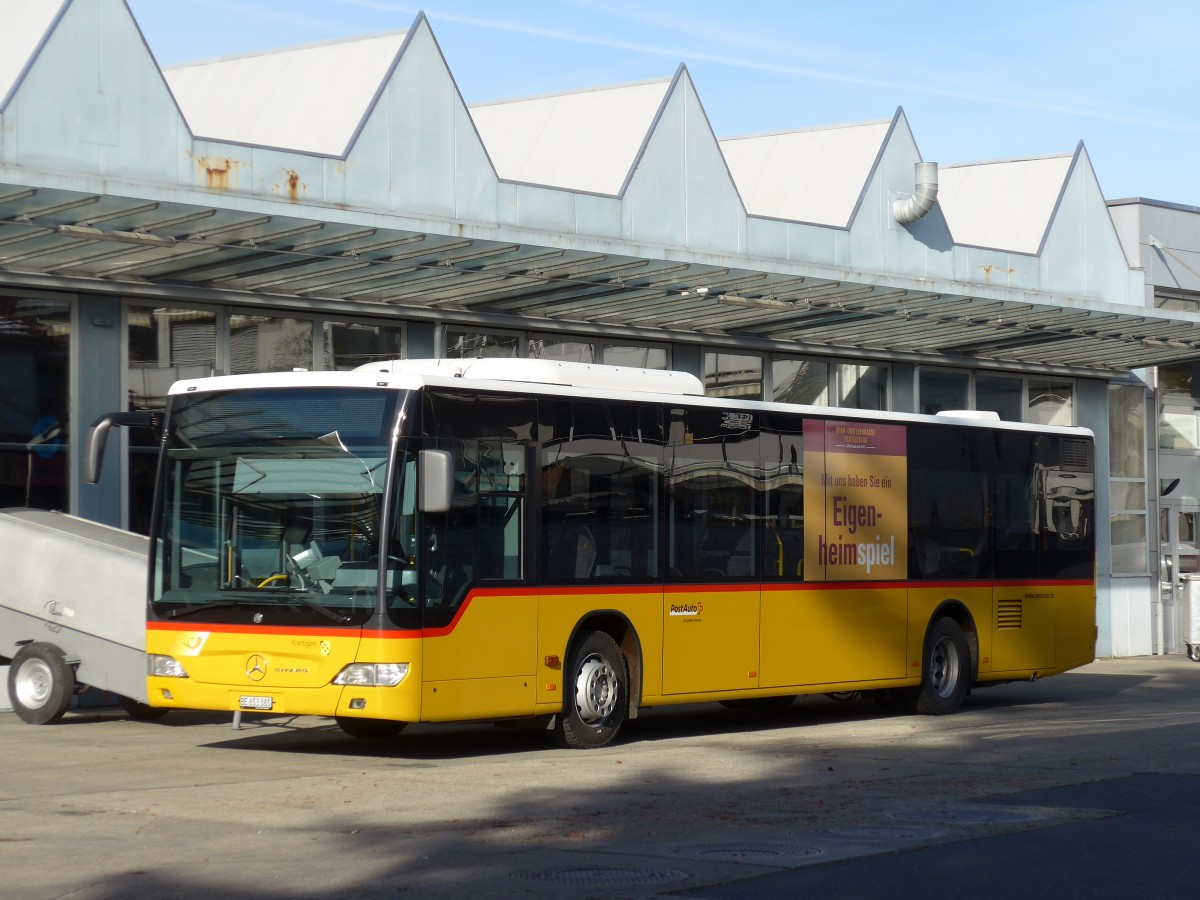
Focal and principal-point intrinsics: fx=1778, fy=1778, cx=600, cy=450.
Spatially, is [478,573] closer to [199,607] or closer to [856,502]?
[199,607]

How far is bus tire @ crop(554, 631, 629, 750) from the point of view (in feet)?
46.5

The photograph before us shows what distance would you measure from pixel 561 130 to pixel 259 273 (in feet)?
18.9

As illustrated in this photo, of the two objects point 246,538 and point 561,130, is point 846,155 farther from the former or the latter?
point 246,538

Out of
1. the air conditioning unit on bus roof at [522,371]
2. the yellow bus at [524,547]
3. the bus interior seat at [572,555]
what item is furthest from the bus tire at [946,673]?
the bus interior seat at [572,555]

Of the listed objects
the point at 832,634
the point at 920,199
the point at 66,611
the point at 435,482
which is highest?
the point at 920,199

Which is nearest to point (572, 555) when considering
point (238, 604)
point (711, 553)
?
point (711, 553)

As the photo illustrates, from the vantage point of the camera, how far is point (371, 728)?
1520 cm

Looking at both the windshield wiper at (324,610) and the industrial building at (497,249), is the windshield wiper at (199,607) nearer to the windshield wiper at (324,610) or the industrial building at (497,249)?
the windshield wiper at (324,610)

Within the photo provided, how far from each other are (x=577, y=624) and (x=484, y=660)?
1142mm

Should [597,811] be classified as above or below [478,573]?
below

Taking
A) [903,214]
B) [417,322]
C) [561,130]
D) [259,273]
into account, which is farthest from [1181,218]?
[259,273]

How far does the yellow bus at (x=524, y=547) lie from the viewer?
503 inches

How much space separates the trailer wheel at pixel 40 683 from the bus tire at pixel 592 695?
4771mm

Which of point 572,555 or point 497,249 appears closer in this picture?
point 572,555
